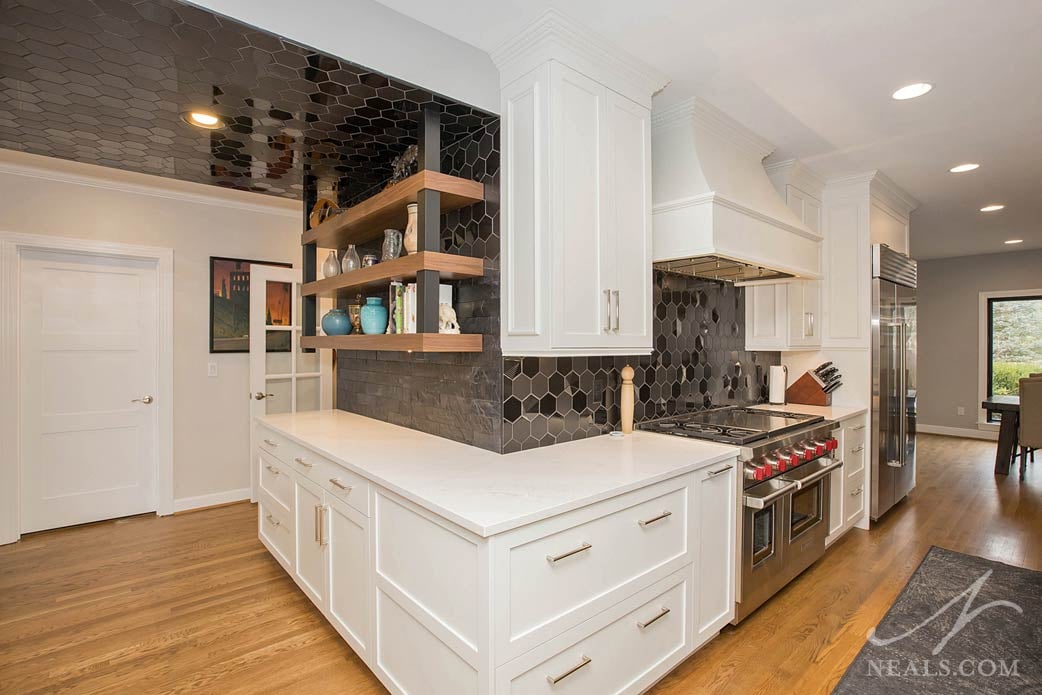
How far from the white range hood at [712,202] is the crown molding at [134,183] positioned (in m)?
3.02

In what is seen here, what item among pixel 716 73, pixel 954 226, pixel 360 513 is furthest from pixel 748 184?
pixel 954 226

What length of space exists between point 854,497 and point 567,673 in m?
2.80

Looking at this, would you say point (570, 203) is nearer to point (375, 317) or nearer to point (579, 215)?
point (579, 215)

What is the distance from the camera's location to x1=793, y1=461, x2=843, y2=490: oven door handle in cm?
250

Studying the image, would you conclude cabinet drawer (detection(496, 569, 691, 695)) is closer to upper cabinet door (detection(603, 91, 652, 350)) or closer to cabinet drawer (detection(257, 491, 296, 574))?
upper cabinet door (detection(603, 91, 652, 350))

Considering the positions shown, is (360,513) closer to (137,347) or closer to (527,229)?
(527,229)

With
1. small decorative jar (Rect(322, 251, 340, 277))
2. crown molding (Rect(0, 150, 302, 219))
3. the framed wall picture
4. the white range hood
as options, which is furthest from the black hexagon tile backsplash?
crown molding (Rect(0, 150, 302, 219))

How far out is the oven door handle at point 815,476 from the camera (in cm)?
250

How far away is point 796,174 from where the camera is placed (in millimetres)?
3365

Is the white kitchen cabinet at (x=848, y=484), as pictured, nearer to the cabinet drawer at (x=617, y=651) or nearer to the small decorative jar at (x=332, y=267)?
the cabinet drawer at (x=617, y=651)

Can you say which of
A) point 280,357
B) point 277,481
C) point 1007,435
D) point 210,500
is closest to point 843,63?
point 277,481

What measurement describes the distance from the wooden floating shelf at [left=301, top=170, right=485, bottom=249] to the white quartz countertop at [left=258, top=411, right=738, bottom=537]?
3.46 feet

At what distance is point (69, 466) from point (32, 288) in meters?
1.23

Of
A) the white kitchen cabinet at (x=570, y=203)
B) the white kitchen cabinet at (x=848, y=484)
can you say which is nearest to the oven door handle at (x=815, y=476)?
the white kitchen cabinet at (x=848, y=484)
